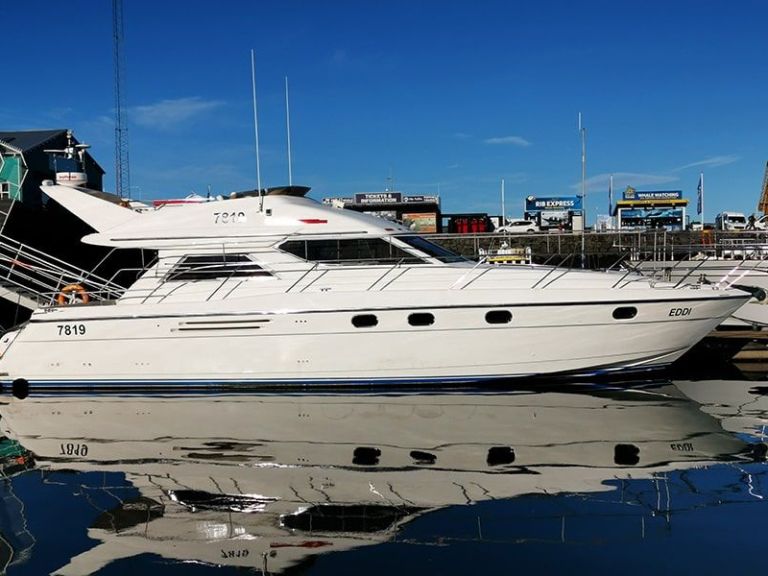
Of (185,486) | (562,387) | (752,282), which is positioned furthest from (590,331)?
(752,282)

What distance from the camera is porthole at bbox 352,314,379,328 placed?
920 centimetres

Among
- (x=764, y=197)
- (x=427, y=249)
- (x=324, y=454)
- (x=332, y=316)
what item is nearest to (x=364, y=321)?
(x=332, y=316)

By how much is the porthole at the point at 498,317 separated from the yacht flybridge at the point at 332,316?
18 millimetres

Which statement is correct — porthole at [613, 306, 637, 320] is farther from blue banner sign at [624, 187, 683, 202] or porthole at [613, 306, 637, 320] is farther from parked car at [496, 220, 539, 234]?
blue banner sign at [624, 187, 683, 202]

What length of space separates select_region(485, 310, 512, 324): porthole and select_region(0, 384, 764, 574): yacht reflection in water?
1049 millimetres

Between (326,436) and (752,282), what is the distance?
1250 centimetres

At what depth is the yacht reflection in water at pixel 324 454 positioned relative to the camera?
4.72 m

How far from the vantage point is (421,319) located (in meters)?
9.17

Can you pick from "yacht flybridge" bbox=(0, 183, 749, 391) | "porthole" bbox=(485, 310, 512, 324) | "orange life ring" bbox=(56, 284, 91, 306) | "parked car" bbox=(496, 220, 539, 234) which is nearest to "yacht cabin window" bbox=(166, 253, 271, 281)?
"yacht flybridge" bbox=(0, 183, 749, 391)

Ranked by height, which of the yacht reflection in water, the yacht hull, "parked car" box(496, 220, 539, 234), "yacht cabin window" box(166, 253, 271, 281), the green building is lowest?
the yacht reflection in water

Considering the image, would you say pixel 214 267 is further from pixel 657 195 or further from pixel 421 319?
pixel 657 195

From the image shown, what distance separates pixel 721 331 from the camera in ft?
40.9

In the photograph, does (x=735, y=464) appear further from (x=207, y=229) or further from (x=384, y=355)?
(x=207, y=229)

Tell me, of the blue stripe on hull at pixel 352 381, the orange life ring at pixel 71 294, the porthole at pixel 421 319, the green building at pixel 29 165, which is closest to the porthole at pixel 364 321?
the porthole at pixel 421 319
